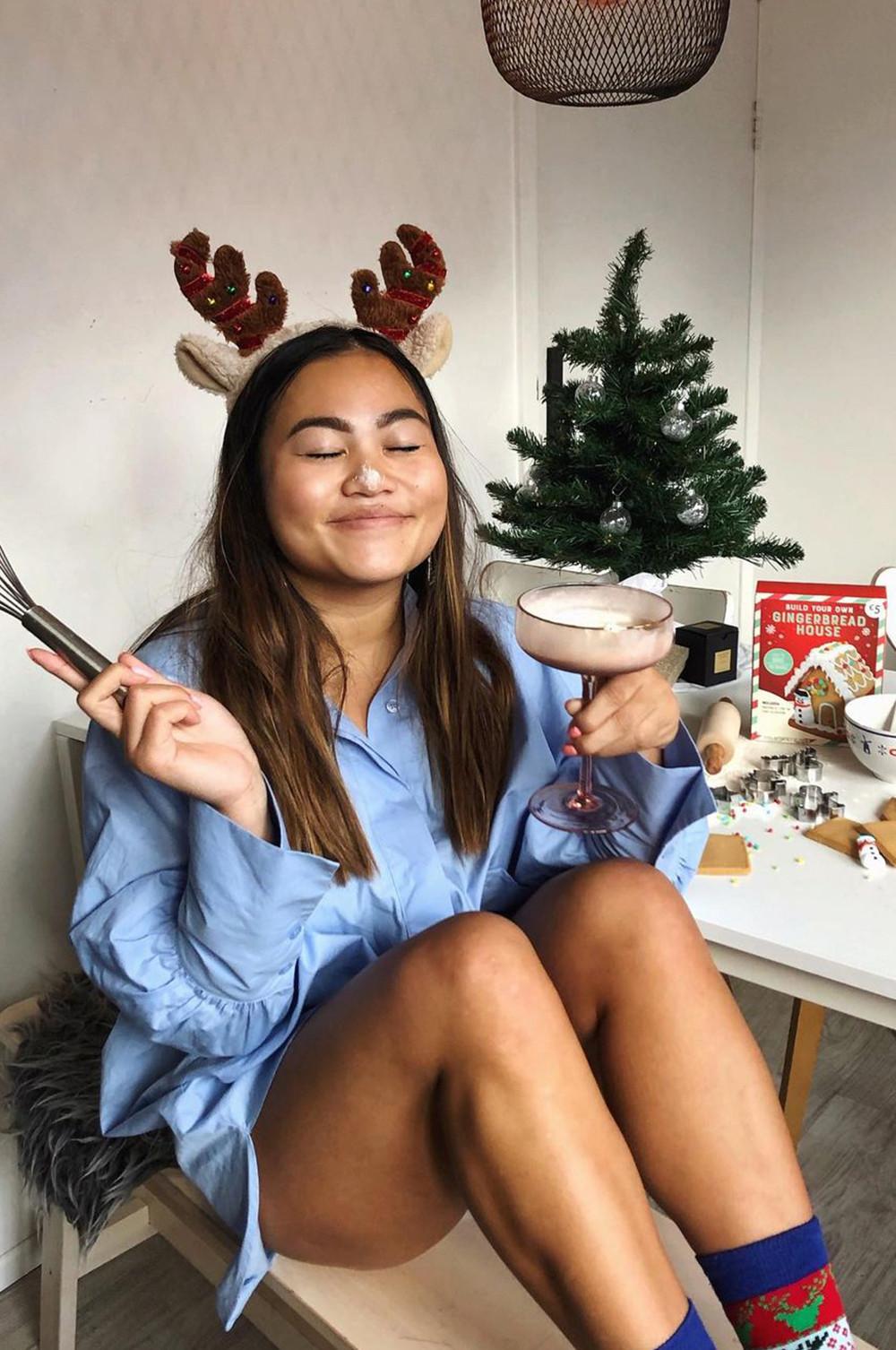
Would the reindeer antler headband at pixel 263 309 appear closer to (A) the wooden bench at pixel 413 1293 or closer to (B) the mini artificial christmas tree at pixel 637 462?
(B) the mini artificial christmas tree at pixel 637 462

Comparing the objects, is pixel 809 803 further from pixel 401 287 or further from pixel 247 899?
pixel 401 287

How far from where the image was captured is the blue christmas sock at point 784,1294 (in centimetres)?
84

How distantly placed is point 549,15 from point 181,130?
23.3 inches

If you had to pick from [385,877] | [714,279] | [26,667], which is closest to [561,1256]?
[385,877]

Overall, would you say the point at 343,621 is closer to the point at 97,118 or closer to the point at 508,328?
the point at 97,118

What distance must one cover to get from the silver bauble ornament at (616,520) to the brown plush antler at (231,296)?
49 cm

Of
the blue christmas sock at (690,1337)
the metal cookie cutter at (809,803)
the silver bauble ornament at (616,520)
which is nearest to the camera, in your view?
the blue christmas sock at (690,1337)

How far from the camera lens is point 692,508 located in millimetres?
1453

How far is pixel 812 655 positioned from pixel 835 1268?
0.83 meters

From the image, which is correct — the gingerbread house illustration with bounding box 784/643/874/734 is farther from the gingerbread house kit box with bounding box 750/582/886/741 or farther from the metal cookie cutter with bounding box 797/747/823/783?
the metal cookie cutter with bounding box 797/747/823/783

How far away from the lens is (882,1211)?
162 cm

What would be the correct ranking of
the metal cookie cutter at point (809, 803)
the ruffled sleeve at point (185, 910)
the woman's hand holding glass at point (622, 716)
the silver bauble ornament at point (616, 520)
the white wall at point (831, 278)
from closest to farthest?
the ruffled sleeve at point (185, 910) < the woman's hand holding glass at point (622, 716) < the metal cookie cutter at point (809, 803) < the silver bauble ornament at point (616, 520) < the white wall at point (831, 278)

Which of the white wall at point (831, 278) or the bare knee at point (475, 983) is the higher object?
the white wall at point (831, 278)

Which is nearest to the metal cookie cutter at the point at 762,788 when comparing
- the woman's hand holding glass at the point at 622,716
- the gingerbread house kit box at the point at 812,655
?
the gingerbread house kit box at the point at 812,655
